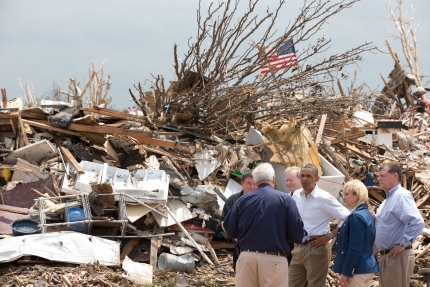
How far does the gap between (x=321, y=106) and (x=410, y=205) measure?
5.56 metres

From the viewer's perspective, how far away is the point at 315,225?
20.1 ft

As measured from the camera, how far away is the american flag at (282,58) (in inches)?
446

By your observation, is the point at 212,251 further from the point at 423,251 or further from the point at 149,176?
the point at 423,251

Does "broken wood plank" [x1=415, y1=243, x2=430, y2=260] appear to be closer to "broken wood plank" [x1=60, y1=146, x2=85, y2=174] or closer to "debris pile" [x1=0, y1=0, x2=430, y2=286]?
"debris pile" [x1=0, y1=0, x2=430, y2=286]

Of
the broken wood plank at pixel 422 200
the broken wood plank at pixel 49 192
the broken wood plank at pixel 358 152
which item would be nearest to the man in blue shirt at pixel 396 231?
the broken wood plank at pixel 49 192

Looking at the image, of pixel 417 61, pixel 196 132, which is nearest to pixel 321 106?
pixel 196 132

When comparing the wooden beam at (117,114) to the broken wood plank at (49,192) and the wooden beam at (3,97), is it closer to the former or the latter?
the broken wood plank at (49,192)

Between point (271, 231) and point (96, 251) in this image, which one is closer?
point (271, 231)

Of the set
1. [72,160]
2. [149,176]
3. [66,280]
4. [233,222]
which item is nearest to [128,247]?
[149,176]

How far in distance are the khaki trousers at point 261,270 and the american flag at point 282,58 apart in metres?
6.64

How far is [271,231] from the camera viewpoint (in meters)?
5.04

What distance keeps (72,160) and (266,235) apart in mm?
5120

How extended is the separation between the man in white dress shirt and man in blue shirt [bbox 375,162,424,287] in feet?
1.47

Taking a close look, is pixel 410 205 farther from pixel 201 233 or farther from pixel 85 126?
pixel 85 126
